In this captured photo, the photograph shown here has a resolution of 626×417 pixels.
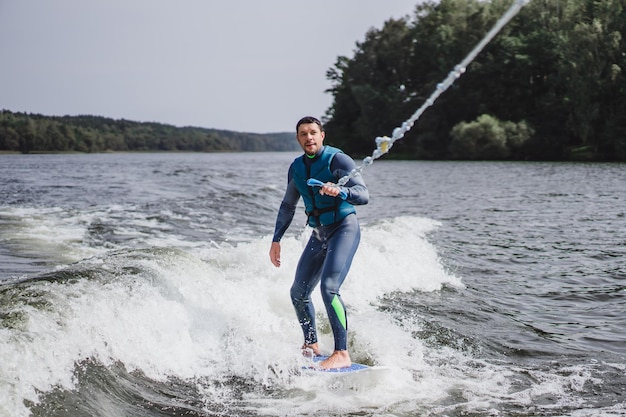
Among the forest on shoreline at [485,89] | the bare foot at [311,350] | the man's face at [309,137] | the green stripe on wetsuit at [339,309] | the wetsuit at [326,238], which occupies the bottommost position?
the bare foot at [311,350]

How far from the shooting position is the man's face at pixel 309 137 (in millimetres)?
6504

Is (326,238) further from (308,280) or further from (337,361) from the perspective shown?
(337,361)

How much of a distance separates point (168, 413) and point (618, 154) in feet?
197

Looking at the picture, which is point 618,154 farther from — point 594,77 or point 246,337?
point 246,337

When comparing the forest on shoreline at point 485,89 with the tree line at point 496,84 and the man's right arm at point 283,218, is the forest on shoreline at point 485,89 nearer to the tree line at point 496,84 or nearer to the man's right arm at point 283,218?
the tree line at point 496,84

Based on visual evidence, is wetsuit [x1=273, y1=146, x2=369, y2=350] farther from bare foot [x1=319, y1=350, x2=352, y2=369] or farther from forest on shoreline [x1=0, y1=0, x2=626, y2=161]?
forest on shoreline [x1=0, y1=0, x2=626, y2=161]

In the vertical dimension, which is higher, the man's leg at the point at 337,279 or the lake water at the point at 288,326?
the man's leg at the point at 337,279

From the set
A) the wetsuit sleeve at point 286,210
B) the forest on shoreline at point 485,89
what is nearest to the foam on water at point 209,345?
the wetsuit sleeve at point 286,210

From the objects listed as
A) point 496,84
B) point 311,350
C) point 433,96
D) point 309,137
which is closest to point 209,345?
point 311,350

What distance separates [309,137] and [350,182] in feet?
2.09

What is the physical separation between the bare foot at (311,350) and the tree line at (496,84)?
4393 cm

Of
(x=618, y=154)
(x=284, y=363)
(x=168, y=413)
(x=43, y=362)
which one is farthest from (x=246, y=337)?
(x=618, y=154)

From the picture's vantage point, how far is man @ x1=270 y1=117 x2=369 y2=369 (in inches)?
257

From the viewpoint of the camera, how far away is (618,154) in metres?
57.8
